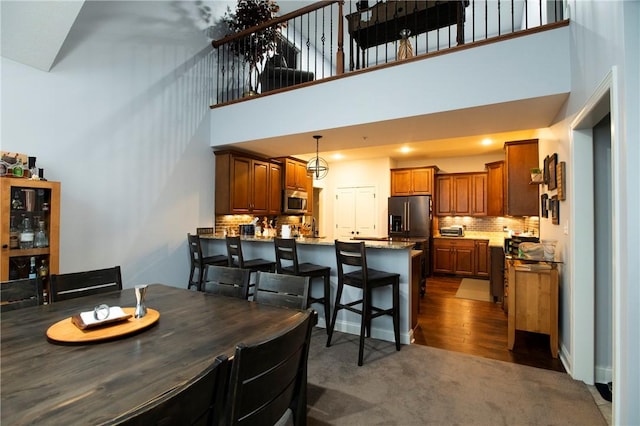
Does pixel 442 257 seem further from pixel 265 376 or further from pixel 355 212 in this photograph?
pixel 265 376

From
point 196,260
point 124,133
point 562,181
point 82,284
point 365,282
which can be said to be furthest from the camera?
point 196,260

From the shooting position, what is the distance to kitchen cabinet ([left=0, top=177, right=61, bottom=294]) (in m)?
2.36

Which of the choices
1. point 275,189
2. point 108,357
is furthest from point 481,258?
point 108,357

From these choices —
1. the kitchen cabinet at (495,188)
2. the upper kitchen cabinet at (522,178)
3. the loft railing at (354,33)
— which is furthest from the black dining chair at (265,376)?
the kitchen cabinet at (495,188)

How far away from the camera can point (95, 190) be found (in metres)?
3.42

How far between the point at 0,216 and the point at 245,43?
4.02m

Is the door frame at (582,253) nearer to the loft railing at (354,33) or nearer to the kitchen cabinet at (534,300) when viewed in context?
the kitchen cabinet at (534,300)

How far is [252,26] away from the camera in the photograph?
4918 mm

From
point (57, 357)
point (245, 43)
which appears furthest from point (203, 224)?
point (57, 357)

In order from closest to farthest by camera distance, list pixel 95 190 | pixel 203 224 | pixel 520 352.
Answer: pixel 520 352 < pixel 95 190 < pixel 203 224

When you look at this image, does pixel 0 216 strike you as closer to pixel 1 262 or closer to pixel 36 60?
pixel 1 262

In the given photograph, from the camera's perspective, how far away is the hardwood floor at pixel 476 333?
3020mm

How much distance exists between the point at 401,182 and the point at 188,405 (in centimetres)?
729

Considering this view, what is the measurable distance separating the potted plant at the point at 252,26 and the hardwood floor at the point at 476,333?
4.22m
